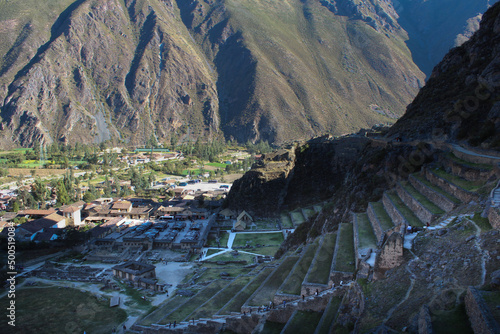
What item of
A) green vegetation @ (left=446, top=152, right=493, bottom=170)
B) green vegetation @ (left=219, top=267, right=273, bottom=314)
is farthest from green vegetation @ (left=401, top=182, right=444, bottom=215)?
green vegetation @ (left=219, top=267, right=273, bottom=314)

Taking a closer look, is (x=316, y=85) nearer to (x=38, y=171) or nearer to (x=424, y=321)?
(x=38, y=171)

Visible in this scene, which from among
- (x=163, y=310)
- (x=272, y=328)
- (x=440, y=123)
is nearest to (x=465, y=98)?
(x=440, y=123)

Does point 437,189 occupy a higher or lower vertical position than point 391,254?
higher

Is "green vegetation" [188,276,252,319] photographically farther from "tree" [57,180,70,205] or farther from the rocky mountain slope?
"tree" [57,180,70,205]

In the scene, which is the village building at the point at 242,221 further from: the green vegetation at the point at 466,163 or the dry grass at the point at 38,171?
the dry grass at the point at 38,171

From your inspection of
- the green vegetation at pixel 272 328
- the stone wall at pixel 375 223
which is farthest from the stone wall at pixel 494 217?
the green vegetation at pixel 272 328
